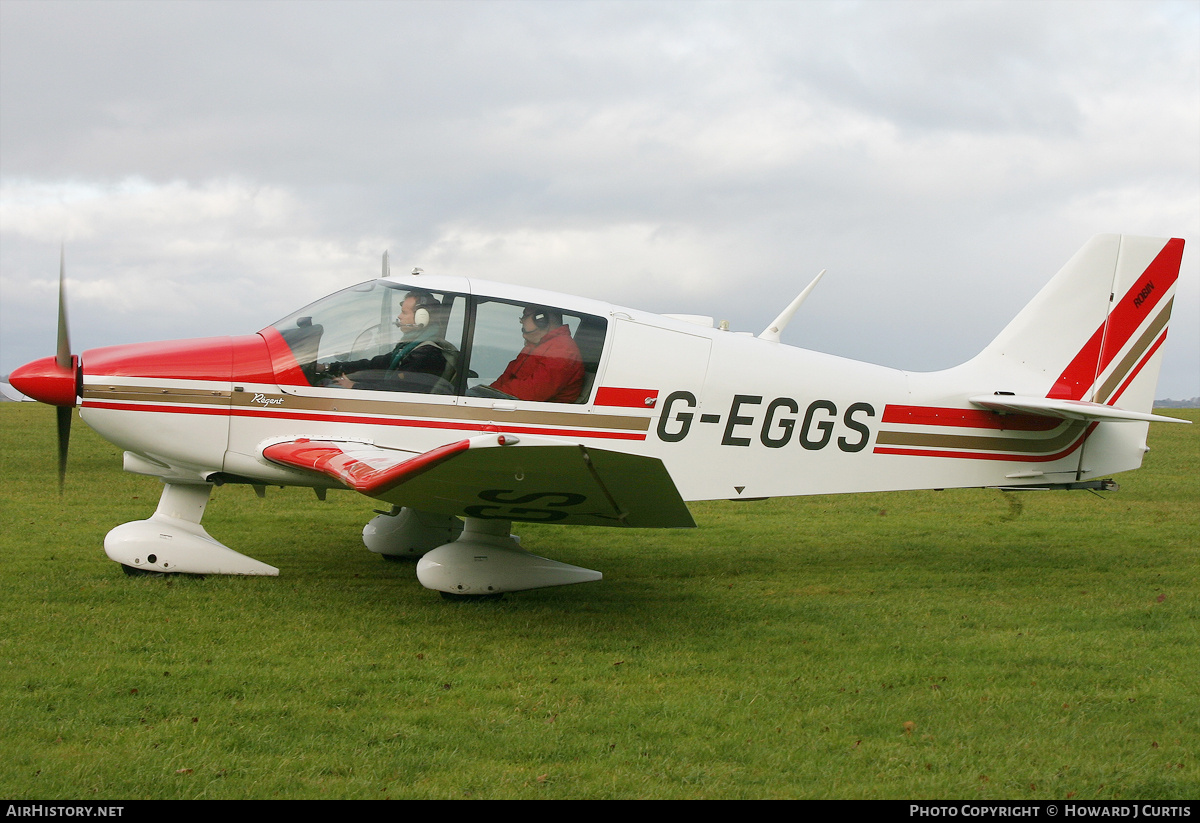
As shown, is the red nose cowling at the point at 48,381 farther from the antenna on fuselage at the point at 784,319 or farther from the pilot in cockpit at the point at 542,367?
the antenna on fuselage at the point at 784,319

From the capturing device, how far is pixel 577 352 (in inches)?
251

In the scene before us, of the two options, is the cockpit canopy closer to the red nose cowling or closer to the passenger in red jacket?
the passenger in red jacket

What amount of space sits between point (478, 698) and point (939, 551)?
5.59 meters

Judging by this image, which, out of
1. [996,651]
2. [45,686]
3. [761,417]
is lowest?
[45,686]

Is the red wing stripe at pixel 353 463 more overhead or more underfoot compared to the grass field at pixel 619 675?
more overhead

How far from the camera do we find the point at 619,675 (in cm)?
465

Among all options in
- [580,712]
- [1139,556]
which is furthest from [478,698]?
[1139,556]

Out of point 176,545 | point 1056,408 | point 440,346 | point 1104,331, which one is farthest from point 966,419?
point 176,545

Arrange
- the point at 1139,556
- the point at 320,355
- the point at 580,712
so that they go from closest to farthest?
the point at 580,712 → the point at 320,355 → the point at 1139,556

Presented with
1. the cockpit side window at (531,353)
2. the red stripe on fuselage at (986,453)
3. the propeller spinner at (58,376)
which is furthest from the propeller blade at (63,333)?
the red stripe on fuselage at (986,453)

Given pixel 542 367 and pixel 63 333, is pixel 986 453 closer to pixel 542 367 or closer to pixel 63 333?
pixel 542 367

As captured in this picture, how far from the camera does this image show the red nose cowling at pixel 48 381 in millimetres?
5922

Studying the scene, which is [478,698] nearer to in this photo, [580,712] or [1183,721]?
[580,712]

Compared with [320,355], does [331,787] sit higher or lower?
lower
